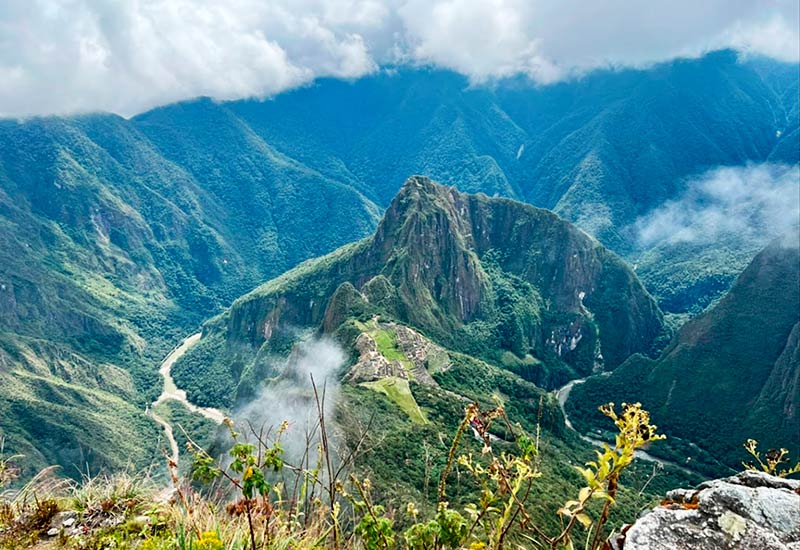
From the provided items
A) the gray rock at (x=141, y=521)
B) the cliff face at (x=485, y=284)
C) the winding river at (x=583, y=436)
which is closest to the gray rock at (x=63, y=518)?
the gray rock at (x=141, y=521)

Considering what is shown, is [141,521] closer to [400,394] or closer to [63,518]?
[63,518]

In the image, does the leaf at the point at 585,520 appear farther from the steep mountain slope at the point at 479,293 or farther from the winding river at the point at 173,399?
the winding river at the point at 173,399

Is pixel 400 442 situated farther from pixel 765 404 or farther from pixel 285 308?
pixel 285 308

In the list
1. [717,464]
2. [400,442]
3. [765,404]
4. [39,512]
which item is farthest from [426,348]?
[39,512]

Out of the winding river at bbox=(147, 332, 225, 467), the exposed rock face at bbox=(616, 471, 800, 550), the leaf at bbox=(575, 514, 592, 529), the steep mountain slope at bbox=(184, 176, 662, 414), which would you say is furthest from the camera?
the steep mountain slope at bbox=(184, 176, 662, 414)

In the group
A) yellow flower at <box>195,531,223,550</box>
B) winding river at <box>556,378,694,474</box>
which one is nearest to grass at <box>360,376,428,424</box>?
winding river at <box>556,378,694,474</box>

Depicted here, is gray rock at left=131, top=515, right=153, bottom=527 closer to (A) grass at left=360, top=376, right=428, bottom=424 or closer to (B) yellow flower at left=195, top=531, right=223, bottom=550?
(B) yellow flower at left=195, top=531, right=223, bottom=550

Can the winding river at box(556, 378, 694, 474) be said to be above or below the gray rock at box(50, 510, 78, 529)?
below
